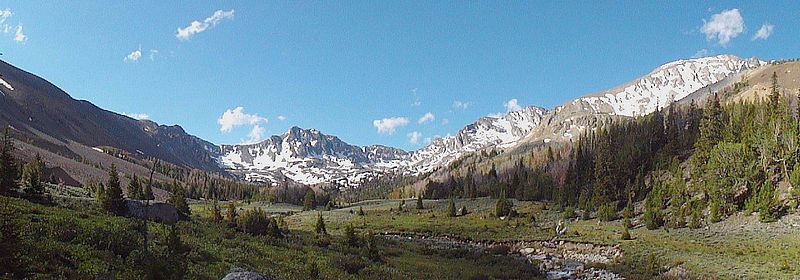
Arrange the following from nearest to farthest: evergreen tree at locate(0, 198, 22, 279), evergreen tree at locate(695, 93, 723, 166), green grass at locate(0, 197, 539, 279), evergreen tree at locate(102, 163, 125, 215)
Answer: evergreen tree at locate(0, 198, 22, 279) → green grass at locate(0, 197, 539, 279) → evergreen tree at locate(102, 163, 125, 215) → evergreen tree at locate(695, 93, 723, 166)

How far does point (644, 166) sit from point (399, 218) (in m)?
52.5

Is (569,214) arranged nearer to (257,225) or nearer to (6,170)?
(257,225)

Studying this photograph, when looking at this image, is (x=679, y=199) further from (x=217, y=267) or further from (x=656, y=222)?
(x=217, y=267)

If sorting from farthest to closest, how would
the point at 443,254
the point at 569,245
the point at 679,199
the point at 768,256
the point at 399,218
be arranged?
the point at 399,218, the point at 679,199, the point at 569,245, the point at 443,254, the point at 768,256

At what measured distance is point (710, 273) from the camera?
36031 millimetres

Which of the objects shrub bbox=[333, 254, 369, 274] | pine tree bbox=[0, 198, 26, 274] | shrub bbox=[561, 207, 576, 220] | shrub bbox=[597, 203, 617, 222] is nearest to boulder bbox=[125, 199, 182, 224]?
shrub bbox=[333, 254, 369, 274]

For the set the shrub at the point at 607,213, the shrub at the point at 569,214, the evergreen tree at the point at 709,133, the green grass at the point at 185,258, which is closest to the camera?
the green grass at the point at 185,258

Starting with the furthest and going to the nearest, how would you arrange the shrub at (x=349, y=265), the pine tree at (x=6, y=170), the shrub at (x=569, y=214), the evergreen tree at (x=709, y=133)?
the evergreen tree at (x=709, y=133)
the shrub at (x=569, y=214)
the shrub at (x=349, y=265)
the pine tree at (x=6, y=170)

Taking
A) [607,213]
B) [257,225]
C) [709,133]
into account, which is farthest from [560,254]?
[709,133]

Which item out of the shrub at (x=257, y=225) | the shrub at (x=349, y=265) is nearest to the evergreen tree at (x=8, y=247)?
the shrub at (x=349, y=265)

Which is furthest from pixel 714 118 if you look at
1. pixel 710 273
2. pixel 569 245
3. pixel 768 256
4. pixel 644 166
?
pixel 710 273

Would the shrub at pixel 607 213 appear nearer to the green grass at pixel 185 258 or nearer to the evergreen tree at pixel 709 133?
the evergreen tree at pixel 709 133

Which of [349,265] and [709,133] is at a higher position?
[709,133]

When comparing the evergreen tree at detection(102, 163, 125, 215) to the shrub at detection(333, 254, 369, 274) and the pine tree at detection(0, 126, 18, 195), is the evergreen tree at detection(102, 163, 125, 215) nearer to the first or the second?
the pine tree at detection(0, 126, 18, 195)
